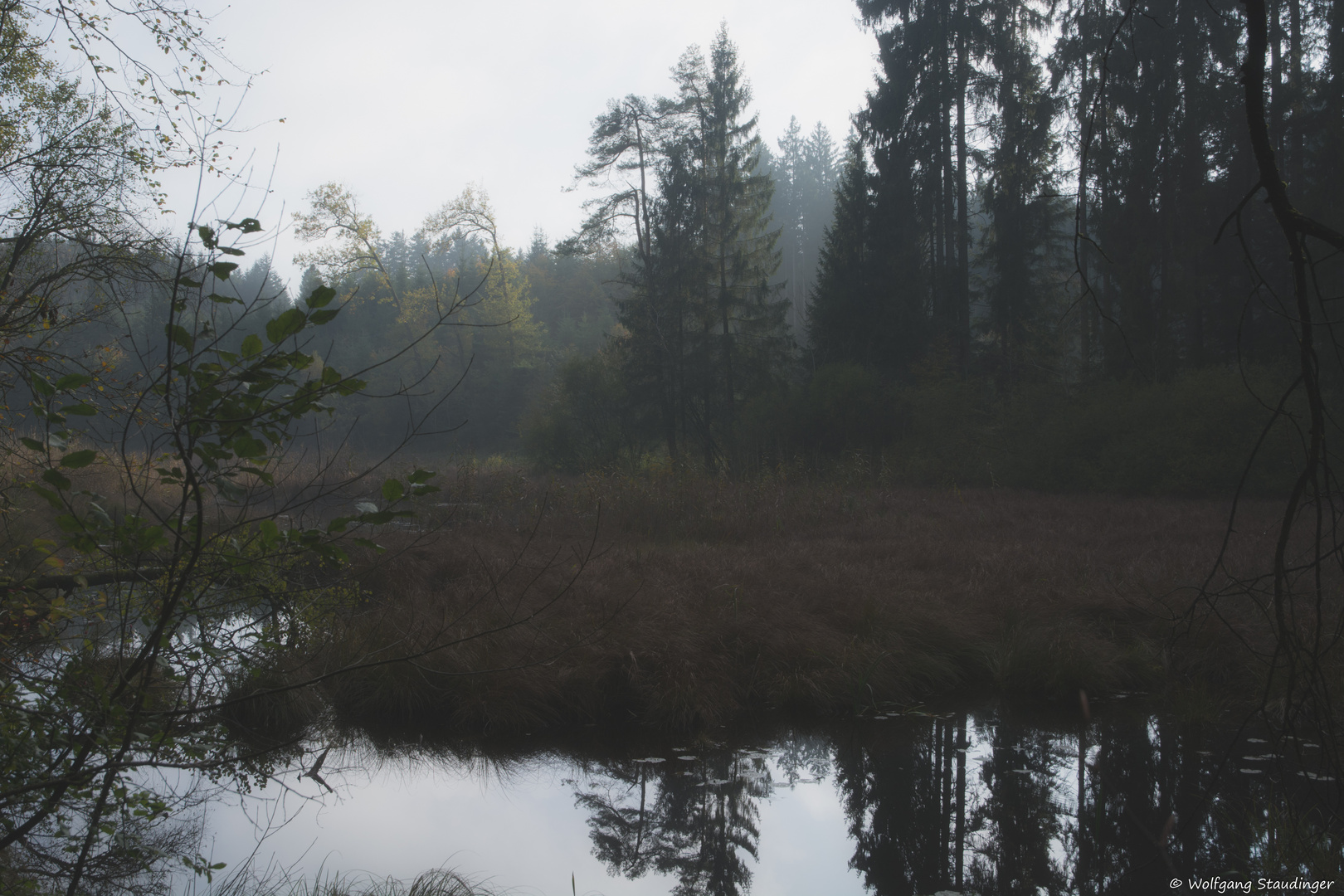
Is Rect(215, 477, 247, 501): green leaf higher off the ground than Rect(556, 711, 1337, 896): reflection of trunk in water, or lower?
higher

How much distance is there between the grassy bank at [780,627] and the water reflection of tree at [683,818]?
2.23 feet

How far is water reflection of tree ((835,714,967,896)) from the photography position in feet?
13.0

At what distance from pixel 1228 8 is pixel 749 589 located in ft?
63.7

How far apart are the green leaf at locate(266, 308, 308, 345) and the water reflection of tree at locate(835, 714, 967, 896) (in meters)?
3.63

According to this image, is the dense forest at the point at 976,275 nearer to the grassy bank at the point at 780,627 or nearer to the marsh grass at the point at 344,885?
the grassy bank at the point at 780,627

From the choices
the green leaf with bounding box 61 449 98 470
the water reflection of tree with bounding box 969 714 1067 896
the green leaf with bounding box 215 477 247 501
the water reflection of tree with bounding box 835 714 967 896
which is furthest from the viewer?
the water reflection of tree with bounding box 835 714 967 896

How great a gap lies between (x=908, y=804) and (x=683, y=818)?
1325mm

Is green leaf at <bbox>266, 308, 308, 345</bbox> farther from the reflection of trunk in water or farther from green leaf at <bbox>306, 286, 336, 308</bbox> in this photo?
the reflection of trunk in water

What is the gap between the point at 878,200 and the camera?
2327 cm

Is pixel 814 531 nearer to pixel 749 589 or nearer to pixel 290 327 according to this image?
pixel 749 589

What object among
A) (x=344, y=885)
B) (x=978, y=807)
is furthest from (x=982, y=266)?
(x=344, y=885)

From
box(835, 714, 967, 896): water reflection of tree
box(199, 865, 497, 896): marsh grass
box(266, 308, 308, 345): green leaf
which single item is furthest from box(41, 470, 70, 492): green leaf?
box(835, 714, 967, 896): water reflection of tree

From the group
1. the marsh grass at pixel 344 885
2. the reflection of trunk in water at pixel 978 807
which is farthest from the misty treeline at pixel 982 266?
the marsh grass at pixel 344 885

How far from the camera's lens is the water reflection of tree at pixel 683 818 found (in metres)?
4.03
